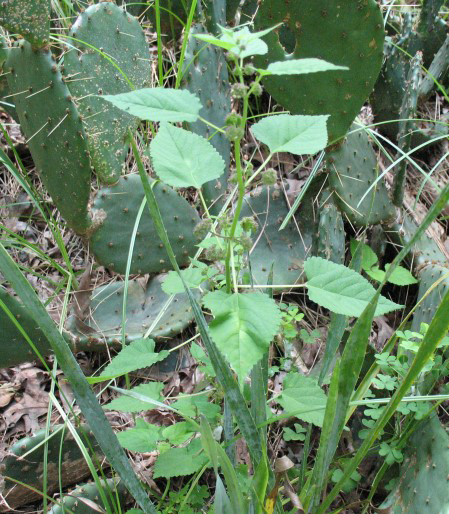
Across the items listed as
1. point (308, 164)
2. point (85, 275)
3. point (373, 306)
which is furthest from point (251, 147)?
point (373, 306)

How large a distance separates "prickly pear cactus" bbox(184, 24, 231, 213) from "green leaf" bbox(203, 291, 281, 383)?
2.93ft

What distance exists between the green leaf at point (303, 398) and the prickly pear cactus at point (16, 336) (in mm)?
596

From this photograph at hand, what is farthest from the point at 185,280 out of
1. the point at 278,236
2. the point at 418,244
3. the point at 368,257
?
the point at 418,244

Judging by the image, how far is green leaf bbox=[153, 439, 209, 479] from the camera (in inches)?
40.3

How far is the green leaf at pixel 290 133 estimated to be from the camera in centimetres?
79

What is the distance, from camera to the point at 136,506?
1.31m

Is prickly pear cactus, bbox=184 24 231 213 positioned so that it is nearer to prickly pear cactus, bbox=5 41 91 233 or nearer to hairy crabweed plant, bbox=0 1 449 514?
hairy crabweed plant, bbox=0 1 449 514

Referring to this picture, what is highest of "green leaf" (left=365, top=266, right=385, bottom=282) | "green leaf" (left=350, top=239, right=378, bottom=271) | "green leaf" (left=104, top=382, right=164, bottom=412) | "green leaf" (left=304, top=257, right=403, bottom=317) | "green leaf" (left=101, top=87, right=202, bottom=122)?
"green leaf" (left=101, top=87, right=202, bottom=122)

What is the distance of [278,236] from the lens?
1700 mm

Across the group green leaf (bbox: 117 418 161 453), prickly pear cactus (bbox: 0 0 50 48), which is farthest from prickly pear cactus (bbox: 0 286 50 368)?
prickly pear cactus (bbox: 0 0 50 48)

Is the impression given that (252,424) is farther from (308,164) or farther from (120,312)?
(308,164)

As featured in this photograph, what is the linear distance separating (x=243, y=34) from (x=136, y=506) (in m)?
1.04

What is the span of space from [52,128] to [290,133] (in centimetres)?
72

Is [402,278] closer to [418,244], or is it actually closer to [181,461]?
[418,244]
